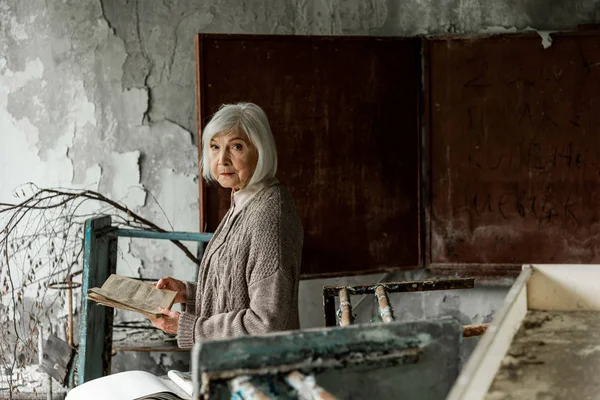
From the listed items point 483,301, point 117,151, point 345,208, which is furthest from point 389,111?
point 117,151

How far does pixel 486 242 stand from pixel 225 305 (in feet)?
6.15

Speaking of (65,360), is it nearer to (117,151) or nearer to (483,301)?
(117,151)

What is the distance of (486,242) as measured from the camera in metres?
3.90

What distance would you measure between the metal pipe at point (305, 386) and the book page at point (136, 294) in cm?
140

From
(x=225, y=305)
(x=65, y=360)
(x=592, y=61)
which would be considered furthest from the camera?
(x=592, y=61)

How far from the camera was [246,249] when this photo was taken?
2355mm

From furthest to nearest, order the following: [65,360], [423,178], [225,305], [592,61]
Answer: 1. [423,178]
2. [592,61]
3. [65,360]
4. [225,305]

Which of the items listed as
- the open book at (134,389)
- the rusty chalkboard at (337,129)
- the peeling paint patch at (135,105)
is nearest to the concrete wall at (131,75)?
the peeling paint patch at (135,105)

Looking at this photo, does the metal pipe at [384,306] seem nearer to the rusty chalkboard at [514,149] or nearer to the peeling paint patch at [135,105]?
the rusty chalkboard at [514,149]

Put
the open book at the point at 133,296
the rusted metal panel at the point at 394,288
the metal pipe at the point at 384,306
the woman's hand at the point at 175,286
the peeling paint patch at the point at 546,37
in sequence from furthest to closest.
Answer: the peeling paint patch at the point at 546,37, the woman's hand at the point at 175,286, the open book at the point at 133,296, the rusted metal panel at the point at 394,288, the metal pipe at the point at 384,306

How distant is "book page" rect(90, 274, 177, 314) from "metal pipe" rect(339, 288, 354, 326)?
2.01 ft

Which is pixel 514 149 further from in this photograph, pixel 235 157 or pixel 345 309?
pixel 345 309

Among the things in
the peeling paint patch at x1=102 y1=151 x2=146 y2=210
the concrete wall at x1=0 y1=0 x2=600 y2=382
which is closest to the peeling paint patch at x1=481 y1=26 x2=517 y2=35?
the concrete wall at x1=0 y1=0 x2=600 y2=382

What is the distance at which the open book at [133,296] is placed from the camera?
8.06ft
